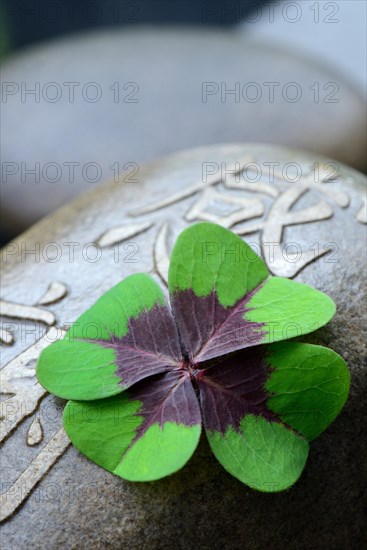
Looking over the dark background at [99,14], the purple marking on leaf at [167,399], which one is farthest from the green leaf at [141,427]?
the dark background at [99,14]

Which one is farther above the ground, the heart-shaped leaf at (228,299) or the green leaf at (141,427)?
the heart-shaped leaf at (228,299)

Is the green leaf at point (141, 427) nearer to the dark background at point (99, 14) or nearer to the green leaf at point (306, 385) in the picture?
the green leaf at point (306, 385)

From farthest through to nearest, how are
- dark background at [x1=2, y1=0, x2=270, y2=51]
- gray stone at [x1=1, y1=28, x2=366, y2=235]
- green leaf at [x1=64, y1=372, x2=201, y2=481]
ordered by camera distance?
dark background at [x1=2, y1=0, x2=270, y2=51] < gray stone at [x1=1, y1=28, x2=366, y2=235] < green leaf at [x1=64, y1=372, x2=201, y2=481]

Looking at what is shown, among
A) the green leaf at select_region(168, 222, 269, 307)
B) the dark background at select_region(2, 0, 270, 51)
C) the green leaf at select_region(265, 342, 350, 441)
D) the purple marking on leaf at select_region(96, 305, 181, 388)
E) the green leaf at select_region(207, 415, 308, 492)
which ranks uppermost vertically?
the dark background at select_region(2, 0, 270, 51)

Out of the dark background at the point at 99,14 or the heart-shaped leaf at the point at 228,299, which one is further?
the dark background at the point at 99,14

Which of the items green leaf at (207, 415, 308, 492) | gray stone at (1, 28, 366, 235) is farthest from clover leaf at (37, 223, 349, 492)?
gray stone at (1, 28, 366, 235)

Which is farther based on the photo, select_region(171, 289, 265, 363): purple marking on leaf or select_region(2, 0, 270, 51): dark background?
select_region(2, 0, 270, 51): dark background

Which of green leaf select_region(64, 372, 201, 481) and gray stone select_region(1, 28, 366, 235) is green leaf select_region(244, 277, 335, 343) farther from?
gray stone select_region(1, 28, 366, 235)

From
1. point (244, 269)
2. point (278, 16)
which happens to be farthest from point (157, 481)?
point (278, 16)
